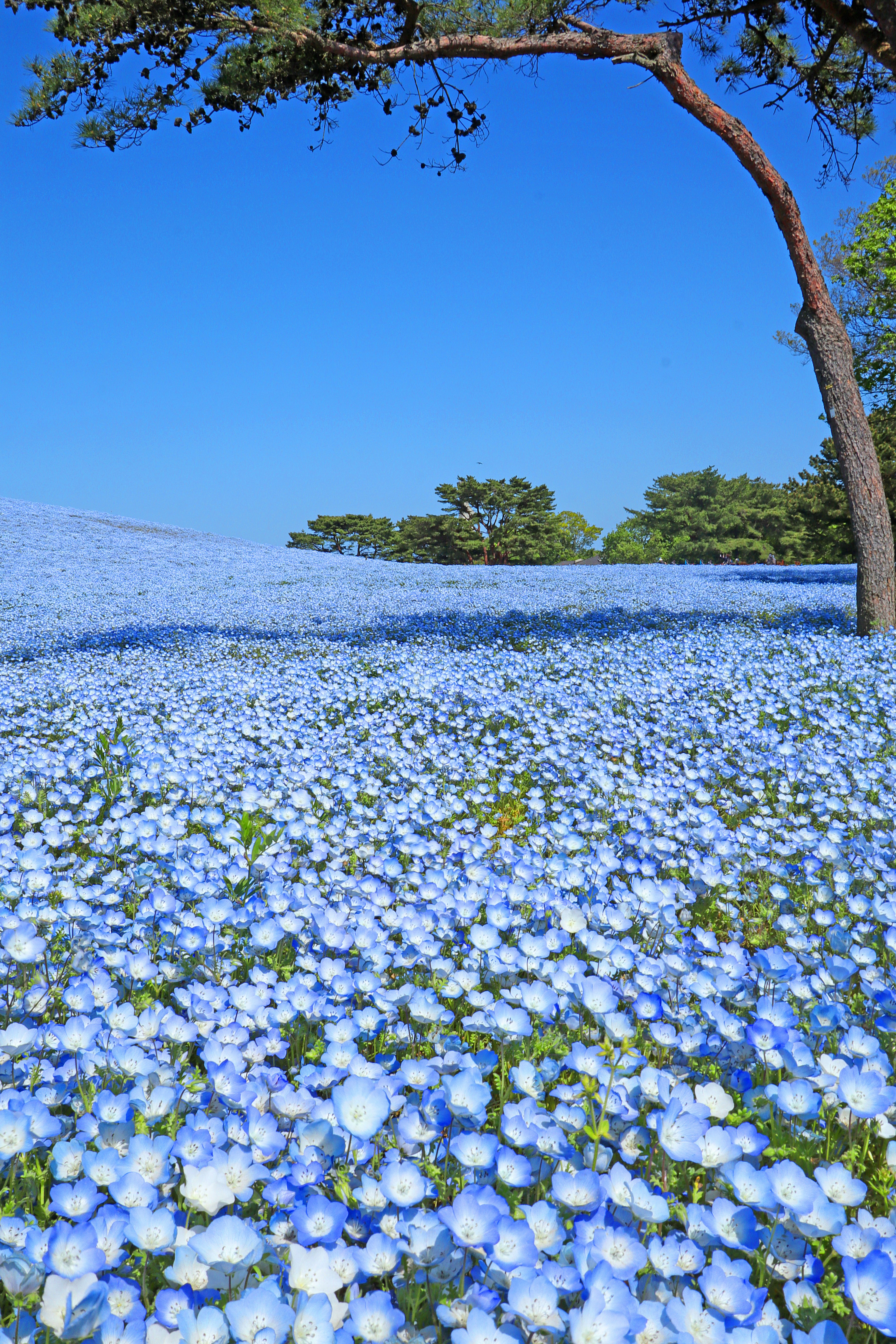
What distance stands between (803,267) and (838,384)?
163 centimetres

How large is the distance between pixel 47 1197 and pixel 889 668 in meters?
7.56

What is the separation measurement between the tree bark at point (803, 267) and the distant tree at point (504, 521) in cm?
4824

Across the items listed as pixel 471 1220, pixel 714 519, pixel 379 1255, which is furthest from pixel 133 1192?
pixel 714 519

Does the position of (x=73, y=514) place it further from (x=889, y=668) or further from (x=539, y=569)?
(x=889, y=668)

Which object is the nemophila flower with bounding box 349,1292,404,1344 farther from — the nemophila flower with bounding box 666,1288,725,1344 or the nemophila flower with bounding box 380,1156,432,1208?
the nemophila flower with bounding box 666,1288,725,1344

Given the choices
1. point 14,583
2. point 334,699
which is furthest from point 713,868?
point 14,583

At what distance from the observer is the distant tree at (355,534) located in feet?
213

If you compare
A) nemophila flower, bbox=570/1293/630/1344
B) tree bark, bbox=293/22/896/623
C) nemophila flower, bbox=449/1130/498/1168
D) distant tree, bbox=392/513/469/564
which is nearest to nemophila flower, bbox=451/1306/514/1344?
nemophila flower, bbox=570/1293/630/1344

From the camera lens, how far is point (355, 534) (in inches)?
2569

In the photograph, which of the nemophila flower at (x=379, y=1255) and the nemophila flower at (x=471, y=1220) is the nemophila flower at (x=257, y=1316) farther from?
the nemophila flower at (x=471, y=1220)

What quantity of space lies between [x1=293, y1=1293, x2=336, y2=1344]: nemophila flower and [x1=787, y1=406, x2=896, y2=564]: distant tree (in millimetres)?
27532

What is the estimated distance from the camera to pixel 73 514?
36.3 metres

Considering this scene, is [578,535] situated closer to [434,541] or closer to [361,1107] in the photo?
[434,541]

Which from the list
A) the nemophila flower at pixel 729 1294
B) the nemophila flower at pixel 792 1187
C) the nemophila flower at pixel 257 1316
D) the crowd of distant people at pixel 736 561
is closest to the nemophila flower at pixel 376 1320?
the nemophila flower at pixel 257 1316
